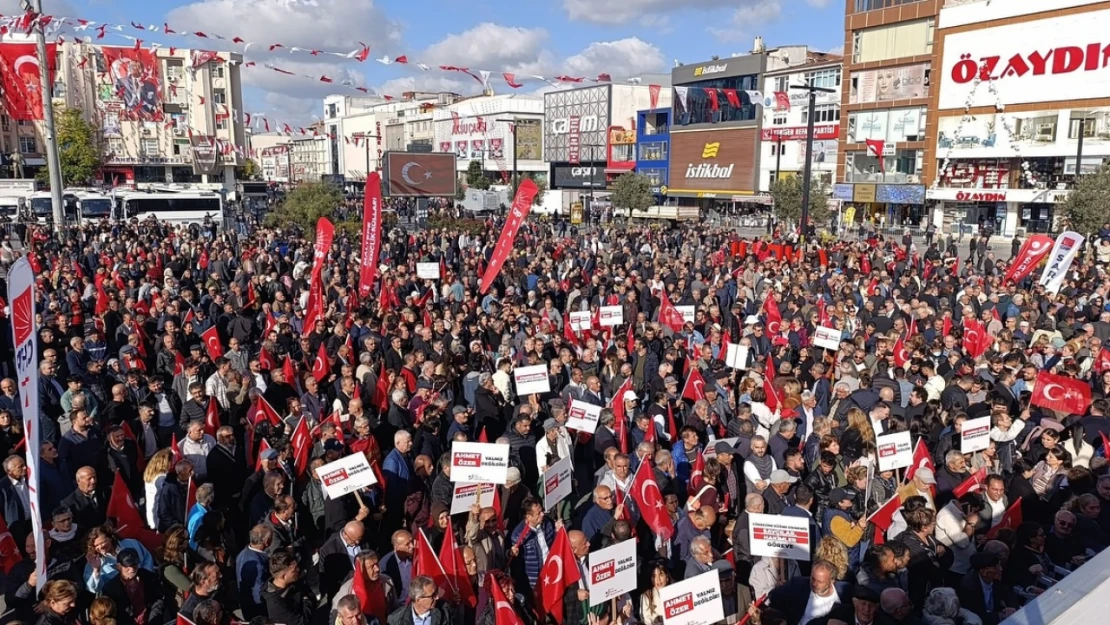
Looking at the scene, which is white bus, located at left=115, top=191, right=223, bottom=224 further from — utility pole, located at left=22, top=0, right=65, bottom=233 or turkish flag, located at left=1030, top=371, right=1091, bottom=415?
turkish flag, located at left=1030, top=371, right=1091, bottom=415

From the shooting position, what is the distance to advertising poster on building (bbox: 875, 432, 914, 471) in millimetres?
7152

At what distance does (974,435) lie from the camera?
7.36 metres

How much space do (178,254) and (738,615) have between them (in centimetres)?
1943

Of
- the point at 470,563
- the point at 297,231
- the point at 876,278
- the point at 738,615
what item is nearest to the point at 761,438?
the point at 738,615

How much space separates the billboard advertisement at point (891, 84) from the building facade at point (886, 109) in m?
0.05

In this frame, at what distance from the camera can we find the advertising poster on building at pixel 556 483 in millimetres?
6348

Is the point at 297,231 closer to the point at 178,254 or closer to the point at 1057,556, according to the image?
the point at 178,254

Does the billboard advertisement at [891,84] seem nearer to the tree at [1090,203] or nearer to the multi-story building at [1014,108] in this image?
the multi-story building at [1014,108]

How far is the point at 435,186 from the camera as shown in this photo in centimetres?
4781

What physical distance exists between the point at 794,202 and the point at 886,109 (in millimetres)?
13699

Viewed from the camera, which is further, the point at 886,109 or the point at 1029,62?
the point at 886,109

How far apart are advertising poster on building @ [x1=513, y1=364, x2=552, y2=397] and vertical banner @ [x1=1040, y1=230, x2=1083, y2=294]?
10782mm

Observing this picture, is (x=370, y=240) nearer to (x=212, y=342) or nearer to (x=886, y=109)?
(x=212, y=342)

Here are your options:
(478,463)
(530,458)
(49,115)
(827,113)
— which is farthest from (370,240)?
(827,113)
